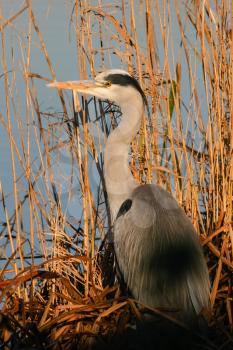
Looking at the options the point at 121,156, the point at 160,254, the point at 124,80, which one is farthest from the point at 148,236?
the point at 124,80

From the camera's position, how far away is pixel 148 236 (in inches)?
108

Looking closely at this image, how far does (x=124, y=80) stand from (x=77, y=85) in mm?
185

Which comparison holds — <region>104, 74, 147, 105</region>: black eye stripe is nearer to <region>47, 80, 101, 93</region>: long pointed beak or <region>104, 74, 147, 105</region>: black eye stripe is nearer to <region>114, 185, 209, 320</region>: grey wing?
<region>47, 80, 101, 93</region>: long pointed beak

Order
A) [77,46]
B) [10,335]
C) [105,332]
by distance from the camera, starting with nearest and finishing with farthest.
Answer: [10,335] → [105,332] → [77,46]

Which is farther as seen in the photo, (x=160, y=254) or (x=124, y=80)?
(x=124, y=80)

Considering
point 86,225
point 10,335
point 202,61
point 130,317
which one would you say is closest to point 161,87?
point 202,61

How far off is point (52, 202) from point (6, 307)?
0.48m

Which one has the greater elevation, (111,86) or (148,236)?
(111,86)

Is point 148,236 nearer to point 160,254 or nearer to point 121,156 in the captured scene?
point 160,254

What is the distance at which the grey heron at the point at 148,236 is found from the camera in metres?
2.67

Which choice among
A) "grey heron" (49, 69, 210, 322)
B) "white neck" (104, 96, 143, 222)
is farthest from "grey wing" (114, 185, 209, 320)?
"white neck" (104, 96, 143, 222)

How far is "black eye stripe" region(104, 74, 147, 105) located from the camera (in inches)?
117

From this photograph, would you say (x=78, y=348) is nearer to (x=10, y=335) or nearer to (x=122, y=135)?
(x=10, y=335)

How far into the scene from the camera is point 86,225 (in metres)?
2.96
